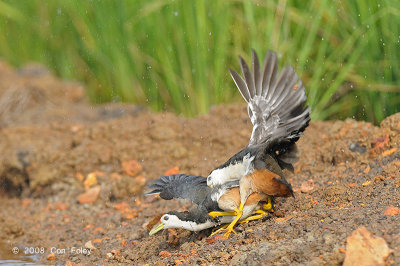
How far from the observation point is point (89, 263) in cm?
388

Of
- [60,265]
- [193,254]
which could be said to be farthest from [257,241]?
[60,265]

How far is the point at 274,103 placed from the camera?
3.87m

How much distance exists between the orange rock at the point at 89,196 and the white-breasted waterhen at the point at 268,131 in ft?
5.52

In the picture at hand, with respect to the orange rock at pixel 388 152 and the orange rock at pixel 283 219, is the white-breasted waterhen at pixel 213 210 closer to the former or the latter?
A: the orange rock at pixel 283 219

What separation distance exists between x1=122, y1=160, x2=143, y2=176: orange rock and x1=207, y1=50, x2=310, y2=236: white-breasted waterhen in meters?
1.62

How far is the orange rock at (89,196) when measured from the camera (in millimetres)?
5188

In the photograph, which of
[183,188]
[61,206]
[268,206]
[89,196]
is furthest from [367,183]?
[61,206]

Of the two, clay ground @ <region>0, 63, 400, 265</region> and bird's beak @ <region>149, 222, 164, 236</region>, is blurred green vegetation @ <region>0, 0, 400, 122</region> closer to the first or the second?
clay ground @ <region>0, 63, 400, 265</region>

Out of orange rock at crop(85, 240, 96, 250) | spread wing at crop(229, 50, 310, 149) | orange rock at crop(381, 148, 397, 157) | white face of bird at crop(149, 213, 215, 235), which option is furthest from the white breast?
orange rock at crop(381, 148, 397, 157)

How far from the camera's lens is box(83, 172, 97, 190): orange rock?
5352 mm

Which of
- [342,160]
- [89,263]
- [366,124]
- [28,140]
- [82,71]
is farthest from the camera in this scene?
[82,71]

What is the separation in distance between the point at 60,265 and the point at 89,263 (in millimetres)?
253

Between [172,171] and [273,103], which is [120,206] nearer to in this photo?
[172,171]

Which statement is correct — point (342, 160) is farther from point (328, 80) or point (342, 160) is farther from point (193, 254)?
point (193, 254)
